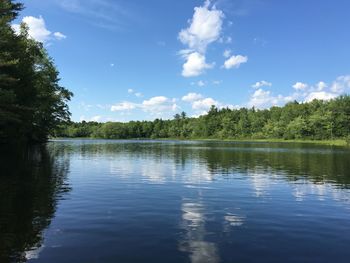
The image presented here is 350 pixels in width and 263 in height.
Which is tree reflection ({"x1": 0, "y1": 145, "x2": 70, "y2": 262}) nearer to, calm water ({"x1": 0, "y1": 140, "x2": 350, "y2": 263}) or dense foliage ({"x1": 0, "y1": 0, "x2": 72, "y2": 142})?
calm water ({"x1": 0, "y1": 140, "x2": 350, "y2": 263})

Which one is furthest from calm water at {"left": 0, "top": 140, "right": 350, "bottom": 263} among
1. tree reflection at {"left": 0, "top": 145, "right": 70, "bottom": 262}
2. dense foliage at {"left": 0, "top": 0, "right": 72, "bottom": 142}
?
dense foliage at {"left": 0, "top": 0, "right": 72, "bottom": 142}

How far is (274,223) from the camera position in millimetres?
19000

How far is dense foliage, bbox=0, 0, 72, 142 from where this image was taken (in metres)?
44.8

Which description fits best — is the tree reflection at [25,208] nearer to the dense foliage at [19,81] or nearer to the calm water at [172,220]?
the calm water at [172,220]

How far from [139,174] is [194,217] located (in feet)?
69.1

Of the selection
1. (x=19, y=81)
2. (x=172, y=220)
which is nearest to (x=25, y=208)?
(x=172, y=220)

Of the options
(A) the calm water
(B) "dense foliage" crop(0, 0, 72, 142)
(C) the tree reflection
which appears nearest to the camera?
(A) the calm water

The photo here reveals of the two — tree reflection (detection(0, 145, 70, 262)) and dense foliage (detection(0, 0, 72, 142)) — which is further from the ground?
dense foliage (detection(0, 0, 72, 142))

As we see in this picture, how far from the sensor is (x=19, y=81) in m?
54.8

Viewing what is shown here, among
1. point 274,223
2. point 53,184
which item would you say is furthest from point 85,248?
point 53,184

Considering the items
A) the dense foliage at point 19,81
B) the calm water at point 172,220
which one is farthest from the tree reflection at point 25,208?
the dense foliage at point 19,81

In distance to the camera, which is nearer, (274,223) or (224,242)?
(224,242)

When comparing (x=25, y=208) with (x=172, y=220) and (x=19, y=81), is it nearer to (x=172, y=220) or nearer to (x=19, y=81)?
(x=172, y=220)

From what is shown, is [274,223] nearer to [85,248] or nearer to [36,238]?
[85,248]
